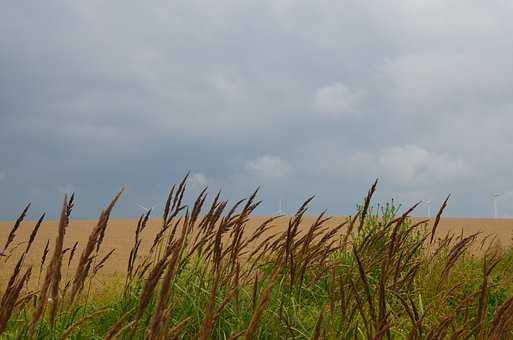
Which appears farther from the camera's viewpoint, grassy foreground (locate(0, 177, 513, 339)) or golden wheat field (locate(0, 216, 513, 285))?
golden wheat field (locate(0, 216, 513, 285))

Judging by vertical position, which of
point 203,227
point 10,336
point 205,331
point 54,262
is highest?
point 203,227

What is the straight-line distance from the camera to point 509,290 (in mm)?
6512

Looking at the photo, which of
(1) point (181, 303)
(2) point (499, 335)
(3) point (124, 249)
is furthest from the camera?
(3) point (124, 249)

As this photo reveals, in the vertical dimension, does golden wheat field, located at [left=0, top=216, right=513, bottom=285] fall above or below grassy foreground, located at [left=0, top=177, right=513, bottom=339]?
above

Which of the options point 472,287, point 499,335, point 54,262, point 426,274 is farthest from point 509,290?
point 54,262

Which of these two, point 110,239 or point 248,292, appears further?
point 110,239

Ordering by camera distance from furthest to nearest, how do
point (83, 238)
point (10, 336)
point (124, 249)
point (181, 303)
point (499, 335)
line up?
point (83, 238), point (124, 249), point (181, 303), point (10, 336), point (499, 335)

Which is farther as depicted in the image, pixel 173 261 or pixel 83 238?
pixel 83 238

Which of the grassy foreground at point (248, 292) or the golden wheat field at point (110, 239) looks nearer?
the grassy foreground at point (248, 292)

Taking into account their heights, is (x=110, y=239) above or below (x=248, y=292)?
above

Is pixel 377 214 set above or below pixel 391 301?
above

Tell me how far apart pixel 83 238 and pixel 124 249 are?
4336mm

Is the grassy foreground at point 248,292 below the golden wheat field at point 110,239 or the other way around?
below

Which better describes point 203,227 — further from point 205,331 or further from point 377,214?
point 377,214
